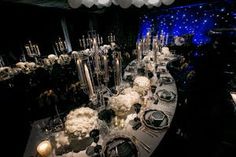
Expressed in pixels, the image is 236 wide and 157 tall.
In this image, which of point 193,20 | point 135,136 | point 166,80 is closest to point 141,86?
point 135,136

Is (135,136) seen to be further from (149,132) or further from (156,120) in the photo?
(156,120)

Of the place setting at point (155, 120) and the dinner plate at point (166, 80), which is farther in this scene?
the dinner plate at point (166, 80)

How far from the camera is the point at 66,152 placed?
4.61 ft

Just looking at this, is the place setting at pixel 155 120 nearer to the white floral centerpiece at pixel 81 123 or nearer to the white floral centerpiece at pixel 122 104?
the white floral centerpiece at pixel 122 104

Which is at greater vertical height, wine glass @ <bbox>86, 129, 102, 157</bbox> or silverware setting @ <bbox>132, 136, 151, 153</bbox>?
wine glass @ <bbox>86, 129, 102, 157</bbox>

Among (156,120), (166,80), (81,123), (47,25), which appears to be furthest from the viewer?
(47,25)

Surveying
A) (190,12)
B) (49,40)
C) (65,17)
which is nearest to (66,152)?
(49,40)

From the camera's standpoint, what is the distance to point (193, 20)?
8.80 meters

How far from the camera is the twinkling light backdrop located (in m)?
7.58

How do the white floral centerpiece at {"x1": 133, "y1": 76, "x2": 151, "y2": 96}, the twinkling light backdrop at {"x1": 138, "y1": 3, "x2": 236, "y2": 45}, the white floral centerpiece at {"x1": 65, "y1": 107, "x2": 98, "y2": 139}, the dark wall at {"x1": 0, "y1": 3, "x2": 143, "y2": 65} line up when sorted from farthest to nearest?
the twinkling light backdrop at {"x1": 138, "y1": 3, "x2": 236, "y2": 45}
the dark wall at {"x1": 0, "y1": 3, "x2": 143, "y2": 65}
the white floral centerpiece at {"x1": 133, "y1": 76, "x2": 151, "y2": 96}
the white floral centerpiece at {"x1": 65, "y1": 107, "x2": 98, "y2": 139}

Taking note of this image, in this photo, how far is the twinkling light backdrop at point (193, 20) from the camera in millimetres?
7582

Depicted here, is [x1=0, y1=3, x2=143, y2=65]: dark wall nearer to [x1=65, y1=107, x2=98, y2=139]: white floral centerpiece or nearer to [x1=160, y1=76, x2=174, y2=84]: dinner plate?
[x1=160, y1=76, x2=174, y2=84]: dinner plate

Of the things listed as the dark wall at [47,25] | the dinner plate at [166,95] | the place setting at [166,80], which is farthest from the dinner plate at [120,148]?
the dark wall at [47,25]

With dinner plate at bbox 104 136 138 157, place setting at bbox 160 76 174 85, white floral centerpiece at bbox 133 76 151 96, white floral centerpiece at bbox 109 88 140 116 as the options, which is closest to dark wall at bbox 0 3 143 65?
place setting at bbox 160 76 174 85
